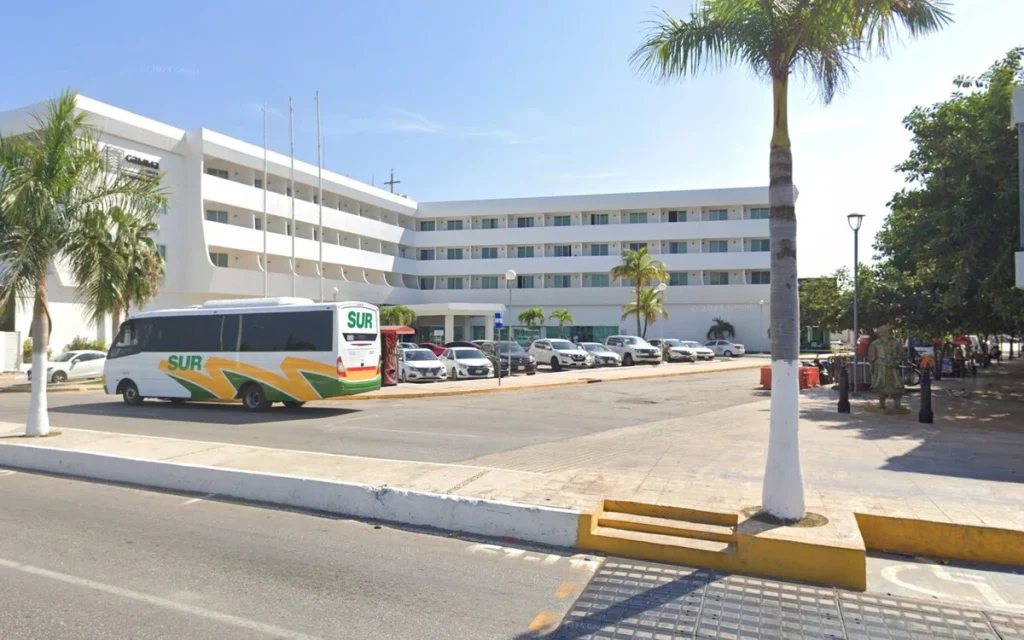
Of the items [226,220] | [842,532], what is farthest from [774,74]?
[226,220]

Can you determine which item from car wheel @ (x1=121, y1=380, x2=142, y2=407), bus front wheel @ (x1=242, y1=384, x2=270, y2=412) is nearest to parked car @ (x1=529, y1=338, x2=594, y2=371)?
bus front wheel @ (x1=242, y1=384, x2=270, y2=412)

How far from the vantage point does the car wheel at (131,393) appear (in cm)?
2015

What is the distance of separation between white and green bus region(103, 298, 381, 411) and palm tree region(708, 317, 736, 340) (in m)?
A: 44.9

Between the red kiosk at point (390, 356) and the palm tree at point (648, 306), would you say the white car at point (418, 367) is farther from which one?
the palm tree at point (648, 306)

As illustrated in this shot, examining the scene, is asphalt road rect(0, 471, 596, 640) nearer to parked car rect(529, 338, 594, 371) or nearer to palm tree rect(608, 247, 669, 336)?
parked car rect(529, 338, 594, 371)

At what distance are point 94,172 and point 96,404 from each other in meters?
10.2

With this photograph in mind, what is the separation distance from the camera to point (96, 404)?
20.5 m

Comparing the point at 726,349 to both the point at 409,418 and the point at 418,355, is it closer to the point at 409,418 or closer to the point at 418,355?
the point at 418,355

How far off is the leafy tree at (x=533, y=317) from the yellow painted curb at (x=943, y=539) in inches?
2045

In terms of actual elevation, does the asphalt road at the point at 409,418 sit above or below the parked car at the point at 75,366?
below

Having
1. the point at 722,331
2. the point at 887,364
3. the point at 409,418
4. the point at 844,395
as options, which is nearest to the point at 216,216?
the point at 409,418


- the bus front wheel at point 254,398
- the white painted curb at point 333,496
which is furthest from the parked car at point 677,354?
the white painted curb at point 333,496

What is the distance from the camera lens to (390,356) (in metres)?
25.9

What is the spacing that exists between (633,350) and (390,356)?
803 inches
